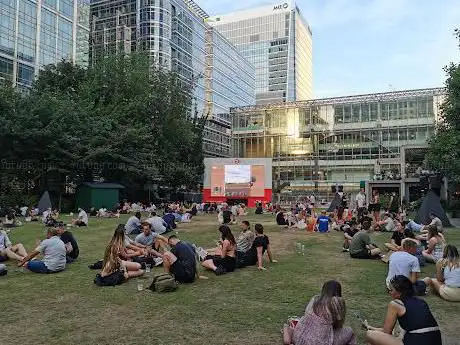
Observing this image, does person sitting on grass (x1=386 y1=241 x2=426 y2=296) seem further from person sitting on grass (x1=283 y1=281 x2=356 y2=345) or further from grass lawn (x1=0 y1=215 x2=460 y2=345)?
person sitting on grass (x1=283 y1=281 x2=356 y2=345)

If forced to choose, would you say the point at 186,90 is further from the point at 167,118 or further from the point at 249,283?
the point at 249,283

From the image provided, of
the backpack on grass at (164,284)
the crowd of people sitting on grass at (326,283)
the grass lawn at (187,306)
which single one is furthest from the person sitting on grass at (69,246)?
the backpack on grass at (164,284)

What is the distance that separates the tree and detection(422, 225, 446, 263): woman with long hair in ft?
62.7

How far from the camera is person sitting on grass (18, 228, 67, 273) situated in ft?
34.0

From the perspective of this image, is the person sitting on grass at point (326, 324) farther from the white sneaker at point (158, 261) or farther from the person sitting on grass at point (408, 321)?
the white sneaker at point (158, 261)

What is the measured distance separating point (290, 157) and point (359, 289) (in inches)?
2713

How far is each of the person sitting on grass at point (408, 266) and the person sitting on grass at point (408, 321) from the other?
2948 mm

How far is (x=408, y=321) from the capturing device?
15.7 feet

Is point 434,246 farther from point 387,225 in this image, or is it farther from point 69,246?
point 69,246

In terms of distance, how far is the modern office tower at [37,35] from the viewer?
209 feet

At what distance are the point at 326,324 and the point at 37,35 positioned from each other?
75.5 meters

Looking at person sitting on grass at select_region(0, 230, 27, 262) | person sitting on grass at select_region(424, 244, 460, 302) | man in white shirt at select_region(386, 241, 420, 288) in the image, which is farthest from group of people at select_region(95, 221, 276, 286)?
person sitting on grass at select_region(424, 244, 460, 302)

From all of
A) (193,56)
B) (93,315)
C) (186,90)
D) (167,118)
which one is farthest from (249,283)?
(193,56)

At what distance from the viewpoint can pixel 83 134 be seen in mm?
34469
